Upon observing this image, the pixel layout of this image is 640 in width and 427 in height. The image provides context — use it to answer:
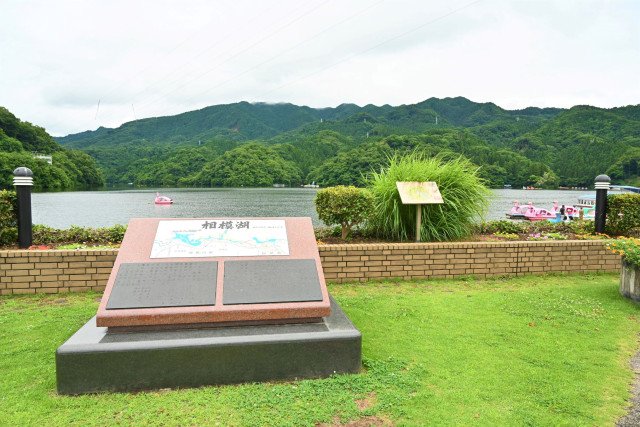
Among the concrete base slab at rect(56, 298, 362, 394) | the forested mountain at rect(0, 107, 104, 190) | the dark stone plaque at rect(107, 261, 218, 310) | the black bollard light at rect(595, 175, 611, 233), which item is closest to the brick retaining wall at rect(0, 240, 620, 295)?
the black bollard light at rect(595, 175, 611, 233)

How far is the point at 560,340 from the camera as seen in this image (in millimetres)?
3648

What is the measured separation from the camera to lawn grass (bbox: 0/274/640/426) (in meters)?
2.46

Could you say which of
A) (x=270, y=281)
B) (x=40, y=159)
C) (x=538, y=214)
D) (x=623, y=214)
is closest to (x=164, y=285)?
(x=270, y=281)

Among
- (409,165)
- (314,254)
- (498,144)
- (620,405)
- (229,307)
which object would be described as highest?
(498,144)

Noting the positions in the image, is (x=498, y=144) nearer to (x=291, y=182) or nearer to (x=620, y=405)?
(x=291, y=182)

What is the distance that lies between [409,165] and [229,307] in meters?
4.87

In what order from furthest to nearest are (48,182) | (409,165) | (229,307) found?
(48,182), (409,165), (229,307)

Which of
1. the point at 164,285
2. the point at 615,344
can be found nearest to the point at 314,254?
the point at 164,285

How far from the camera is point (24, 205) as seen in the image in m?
5.82

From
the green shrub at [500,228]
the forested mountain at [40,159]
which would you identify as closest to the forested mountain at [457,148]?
the forested mountain at [40,159]

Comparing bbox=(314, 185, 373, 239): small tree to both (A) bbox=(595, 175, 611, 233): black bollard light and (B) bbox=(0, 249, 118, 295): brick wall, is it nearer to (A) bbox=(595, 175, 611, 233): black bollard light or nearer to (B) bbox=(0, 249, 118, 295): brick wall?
(B) bbox=(0, 249, 118, 295): brick wall

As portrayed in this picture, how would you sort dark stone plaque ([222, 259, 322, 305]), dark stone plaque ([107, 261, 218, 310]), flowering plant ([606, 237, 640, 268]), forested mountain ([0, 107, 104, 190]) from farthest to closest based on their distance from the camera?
1. forested mountain ([0, 107, 104, 190])
2. flowering plant ([606, 237, 640, 268])
3. dark stone plaque ([222, 259, 322, 305])
4. dark stone plaque ([107, 261, 218, 310])

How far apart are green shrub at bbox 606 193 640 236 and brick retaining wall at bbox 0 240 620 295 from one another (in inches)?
56.7

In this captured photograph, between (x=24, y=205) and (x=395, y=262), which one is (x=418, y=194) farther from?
(x=24, y=205)
